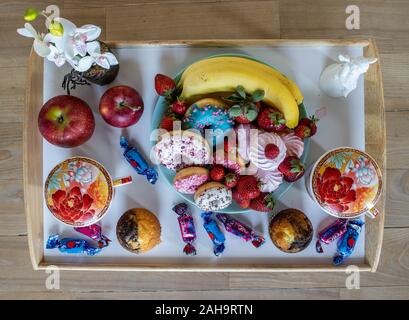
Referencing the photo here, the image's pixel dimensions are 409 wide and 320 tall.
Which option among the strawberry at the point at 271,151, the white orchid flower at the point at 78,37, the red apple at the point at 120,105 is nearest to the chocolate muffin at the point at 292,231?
the strawberry at the point at 271,151

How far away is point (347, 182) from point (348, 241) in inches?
5.8

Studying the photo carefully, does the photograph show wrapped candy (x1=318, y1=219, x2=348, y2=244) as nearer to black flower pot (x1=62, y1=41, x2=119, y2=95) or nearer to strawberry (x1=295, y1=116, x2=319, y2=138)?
strawberry (x1=295, y1=116, x2=319, y2=138)

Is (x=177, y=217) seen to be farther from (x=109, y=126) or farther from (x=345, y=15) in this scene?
(x=345, y=15)

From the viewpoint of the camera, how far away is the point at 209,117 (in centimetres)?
75

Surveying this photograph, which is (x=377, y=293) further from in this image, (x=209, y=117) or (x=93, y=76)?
(x=93, y=76)

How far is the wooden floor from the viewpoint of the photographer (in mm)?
1088

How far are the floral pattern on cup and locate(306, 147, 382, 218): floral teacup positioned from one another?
1.33 ft

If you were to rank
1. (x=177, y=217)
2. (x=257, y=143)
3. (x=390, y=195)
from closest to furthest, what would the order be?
1. (x=257, y=143)
2. (x=177, y=217)
3. (x=390, y=195)

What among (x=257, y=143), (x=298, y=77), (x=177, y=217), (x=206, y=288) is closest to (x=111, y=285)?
(x=206, y=288)

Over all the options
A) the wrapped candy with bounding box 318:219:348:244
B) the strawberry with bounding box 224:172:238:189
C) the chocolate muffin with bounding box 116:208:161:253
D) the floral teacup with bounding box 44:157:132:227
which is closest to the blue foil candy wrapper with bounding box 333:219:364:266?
the wrapped candy with bounding box 318:219:348:244

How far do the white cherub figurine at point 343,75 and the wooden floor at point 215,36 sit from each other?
1.10ft

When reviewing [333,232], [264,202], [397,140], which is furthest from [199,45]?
[397,140]

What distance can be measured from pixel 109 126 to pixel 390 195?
0.75 m

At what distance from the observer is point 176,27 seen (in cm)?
111
